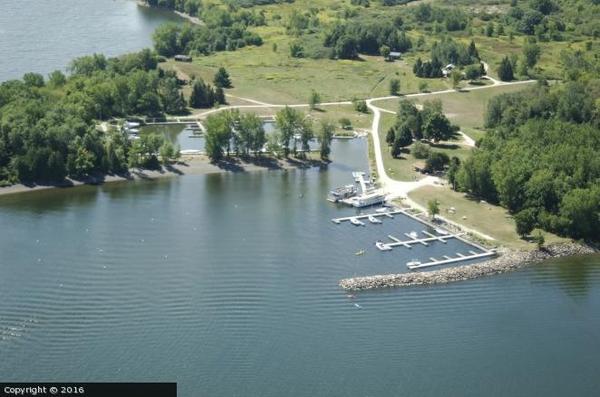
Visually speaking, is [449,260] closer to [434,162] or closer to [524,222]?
[524,222]

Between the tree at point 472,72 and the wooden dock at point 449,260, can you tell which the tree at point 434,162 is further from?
the tree at point 472,72

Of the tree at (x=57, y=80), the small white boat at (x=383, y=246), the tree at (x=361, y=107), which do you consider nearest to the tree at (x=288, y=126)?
the tree at (x=361, y=107)

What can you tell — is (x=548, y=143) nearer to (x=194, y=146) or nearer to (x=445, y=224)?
(x=445, y=224)

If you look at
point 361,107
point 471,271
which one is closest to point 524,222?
point 471,271

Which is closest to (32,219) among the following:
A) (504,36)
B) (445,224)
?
(445,224)

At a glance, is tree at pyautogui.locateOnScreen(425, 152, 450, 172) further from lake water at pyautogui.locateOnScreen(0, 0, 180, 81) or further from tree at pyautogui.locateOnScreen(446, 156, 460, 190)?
lake water at pyautogui.locateOnScreen(0, 0, 180, 81)

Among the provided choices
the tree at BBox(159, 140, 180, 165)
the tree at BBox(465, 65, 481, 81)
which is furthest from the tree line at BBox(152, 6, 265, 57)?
the tree at BBox(159, 140, 180, 165)

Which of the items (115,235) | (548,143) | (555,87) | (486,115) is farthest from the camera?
(555,87)
